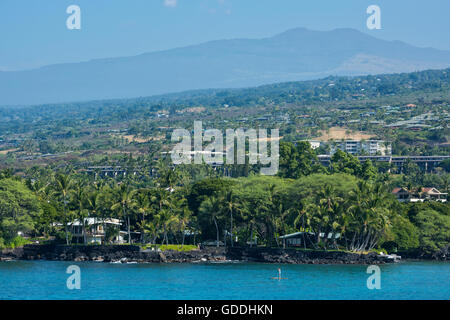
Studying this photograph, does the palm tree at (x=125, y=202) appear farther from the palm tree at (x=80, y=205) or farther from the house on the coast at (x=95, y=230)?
the palm tree at (x=80, y=205)

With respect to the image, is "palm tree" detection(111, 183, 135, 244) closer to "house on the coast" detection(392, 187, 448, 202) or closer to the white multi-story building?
"house on the coast" detection(392, 187, 448, 202)

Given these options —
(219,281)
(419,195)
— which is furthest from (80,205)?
(419,195)

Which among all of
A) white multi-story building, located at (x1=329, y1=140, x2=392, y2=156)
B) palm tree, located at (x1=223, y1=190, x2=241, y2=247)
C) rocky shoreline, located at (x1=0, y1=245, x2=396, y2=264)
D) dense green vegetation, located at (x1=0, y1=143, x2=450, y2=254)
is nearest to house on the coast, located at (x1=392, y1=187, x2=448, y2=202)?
dense green vegetation, located at (x1=0, y1=143, x2=450, y2=254)

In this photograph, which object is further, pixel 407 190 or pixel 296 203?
pixel 407 190

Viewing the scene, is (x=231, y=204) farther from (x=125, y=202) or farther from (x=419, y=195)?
(x=419, y=195)
